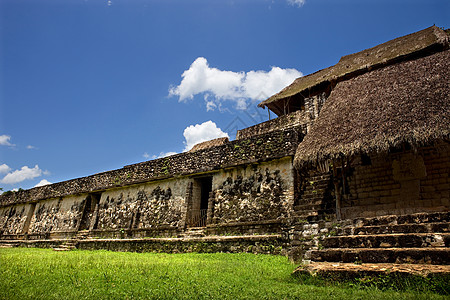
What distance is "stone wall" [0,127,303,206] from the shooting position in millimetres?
9258

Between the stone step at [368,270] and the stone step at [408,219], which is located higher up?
the stone step at [408,219]

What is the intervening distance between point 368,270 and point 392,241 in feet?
3.40

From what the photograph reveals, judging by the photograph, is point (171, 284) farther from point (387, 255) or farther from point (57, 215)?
point (57, 215)

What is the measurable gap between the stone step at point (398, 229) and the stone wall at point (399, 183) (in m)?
2.10

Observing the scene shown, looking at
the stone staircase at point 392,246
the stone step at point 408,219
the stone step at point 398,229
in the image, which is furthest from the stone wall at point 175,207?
the stone staircase at point 392,246

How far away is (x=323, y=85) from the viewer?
553 inches

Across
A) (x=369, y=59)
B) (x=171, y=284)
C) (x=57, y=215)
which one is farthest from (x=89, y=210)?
(x=369, y=59)

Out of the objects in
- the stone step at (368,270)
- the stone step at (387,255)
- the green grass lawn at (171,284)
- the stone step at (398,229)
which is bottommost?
the green grass lawn at (171,284)

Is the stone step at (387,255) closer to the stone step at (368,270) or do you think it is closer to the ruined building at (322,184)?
the ruined building at (322,184)

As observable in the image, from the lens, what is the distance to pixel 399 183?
7379 mm

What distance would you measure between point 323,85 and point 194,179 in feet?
25.6

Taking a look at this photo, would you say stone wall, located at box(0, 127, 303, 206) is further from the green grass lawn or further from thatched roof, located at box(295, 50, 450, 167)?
the green grass lawn

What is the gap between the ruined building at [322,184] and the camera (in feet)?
17.8

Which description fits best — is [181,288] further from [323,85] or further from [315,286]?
[323,85]
